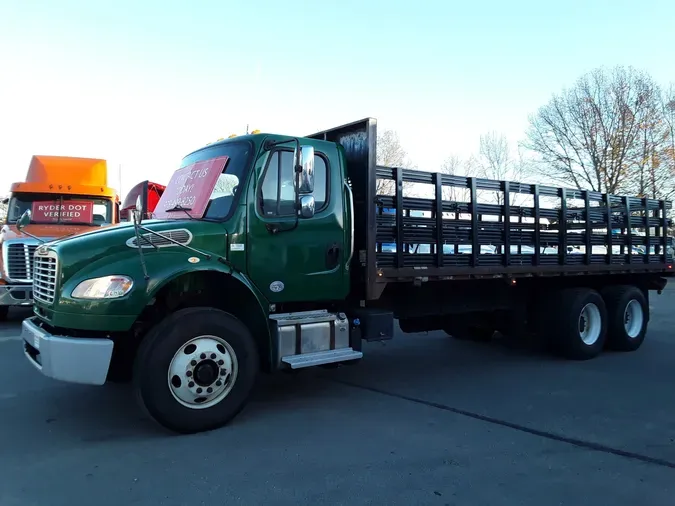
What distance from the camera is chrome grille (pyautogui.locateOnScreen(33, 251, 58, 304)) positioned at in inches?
189

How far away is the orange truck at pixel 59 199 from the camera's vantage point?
11062 mm

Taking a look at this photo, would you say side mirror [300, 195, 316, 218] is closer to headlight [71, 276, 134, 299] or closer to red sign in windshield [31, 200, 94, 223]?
headlight [71, 276, 134, 299]

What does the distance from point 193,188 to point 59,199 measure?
23.2 feet

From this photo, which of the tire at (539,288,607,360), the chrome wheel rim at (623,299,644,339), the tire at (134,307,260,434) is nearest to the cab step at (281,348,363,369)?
the tire at (134,307,260,434)

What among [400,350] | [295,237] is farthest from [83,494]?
[400,350]

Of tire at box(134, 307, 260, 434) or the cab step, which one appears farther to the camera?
the cab step

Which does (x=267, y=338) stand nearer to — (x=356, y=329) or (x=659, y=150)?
(x=356, y=329)

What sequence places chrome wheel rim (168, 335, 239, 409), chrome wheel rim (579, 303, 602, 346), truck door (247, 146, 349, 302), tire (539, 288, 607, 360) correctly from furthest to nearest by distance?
chrome wheel rim (579, 303, 602, 346) → tire (539, 288, 607, 360) → truck door (247, 146, 349, 302) → chrome wheel rim (168, 335, 239, 409)

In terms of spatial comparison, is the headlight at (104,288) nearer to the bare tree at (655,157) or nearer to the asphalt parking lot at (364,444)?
the asphalt parking lot at (364,444)

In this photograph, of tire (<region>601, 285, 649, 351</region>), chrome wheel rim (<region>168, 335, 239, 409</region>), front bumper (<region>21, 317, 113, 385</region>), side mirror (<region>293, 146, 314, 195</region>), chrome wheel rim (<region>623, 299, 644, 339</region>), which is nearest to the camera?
front bumper (<region>21, 317, 113, 385</region>)

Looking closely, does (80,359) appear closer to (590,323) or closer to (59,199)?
(590,323)

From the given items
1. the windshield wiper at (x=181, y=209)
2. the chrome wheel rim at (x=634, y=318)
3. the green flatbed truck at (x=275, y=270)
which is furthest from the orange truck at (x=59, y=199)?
the chrome wheel rim at (x=634, y=318)

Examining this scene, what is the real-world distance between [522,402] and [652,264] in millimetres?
5203

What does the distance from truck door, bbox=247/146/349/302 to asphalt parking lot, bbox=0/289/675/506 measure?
1238 mm
